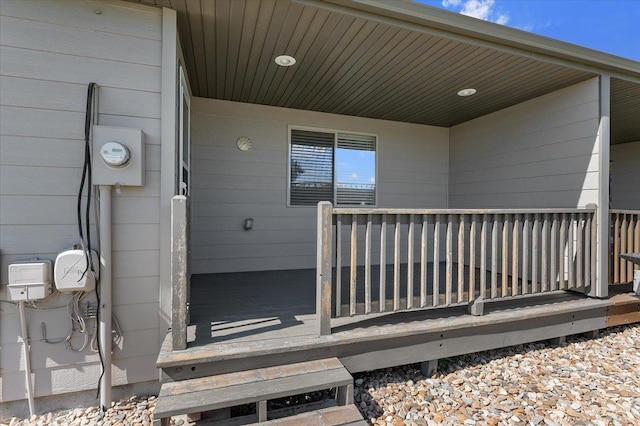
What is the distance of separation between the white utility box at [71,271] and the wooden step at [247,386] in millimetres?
874

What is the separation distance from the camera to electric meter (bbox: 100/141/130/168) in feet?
7.02

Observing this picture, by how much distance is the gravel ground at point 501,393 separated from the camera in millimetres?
2137

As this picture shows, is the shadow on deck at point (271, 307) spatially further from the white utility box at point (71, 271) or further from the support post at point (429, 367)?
the white utility box at point (71, 271)

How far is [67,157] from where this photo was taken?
2.16 meters

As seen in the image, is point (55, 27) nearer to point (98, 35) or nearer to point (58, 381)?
point (98, 35)

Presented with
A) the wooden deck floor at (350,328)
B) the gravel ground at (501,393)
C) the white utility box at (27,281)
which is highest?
the white utility box at (27,281)

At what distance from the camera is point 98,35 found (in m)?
2.22

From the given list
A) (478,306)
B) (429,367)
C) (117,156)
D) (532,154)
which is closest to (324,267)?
(429,367)

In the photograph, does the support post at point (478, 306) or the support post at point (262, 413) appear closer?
the support post at point (262, 413)

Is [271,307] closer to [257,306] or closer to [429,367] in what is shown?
[257,306]

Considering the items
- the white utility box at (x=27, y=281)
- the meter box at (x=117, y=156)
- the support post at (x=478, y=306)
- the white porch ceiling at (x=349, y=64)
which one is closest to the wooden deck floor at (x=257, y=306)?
the support post at (x=478, y=306)

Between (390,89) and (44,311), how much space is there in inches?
153

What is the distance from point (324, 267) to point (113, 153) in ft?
5.41

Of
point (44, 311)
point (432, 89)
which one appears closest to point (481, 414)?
point (44, 311)
